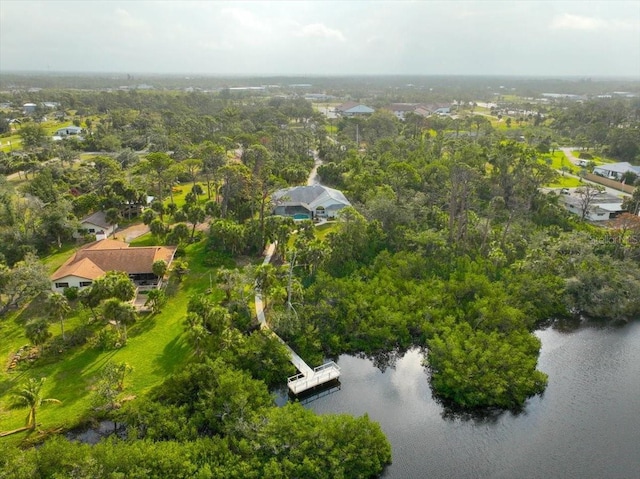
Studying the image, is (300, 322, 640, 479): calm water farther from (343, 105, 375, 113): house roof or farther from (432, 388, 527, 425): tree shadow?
(343, 105, 375, 113): house roof

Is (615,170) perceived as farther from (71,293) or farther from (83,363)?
(83,363)

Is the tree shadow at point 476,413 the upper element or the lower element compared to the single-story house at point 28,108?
lower

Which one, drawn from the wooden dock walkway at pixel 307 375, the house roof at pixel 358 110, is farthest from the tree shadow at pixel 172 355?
the house roof at pixel 358 110

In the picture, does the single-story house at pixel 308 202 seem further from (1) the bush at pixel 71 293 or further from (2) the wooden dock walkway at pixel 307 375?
(2) the wooden dock walkway at pixel 307 375

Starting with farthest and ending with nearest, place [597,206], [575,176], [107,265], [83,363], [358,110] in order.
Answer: [358,110] < [575,176] < [597,206] < [107,265] < [83,363]

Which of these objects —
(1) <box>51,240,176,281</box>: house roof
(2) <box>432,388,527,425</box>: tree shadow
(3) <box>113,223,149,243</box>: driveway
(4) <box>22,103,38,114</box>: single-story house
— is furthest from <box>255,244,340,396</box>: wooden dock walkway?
(4) <box>22,103,38,114</box>: single-story house

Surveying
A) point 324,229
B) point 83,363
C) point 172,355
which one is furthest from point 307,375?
point 324,229
